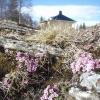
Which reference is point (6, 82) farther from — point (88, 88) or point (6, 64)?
point (88, 88)

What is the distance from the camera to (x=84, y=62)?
3857mm

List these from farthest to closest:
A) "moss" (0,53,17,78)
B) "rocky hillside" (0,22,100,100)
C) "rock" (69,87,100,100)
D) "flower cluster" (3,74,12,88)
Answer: "moss" (0,53,17,78) < "flower cluster" (3,74,12,88) < "rocky hillside" (0,22,100,100) < "rock" (69,87,100,100)

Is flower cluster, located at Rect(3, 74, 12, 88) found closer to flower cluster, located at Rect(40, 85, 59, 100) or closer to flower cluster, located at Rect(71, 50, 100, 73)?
flower cluster, located at Rect(40, 85, 59, 100)

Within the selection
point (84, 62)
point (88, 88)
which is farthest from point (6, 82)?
point (88, 88)

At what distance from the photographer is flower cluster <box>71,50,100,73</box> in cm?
364

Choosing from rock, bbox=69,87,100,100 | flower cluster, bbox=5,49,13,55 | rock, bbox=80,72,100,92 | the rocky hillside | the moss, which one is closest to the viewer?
rock, bbox=69,87,100,100

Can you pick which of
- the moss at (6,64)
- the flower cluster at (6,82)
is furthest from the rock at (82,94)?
the moss at (6,64)

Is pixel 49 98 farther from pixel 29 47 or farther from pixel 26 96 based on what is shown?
pixel 29 47

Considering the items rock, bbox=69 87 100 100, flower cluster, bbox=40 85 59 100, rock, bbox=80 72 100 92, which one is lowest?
flower cluster, bbox=40 85 59 100

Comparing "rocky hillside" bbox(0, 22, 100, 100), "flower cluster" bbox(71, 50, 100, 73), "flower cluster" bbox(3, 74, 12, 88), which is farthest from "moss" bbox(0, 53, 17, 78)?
"flower cluster" bbox(71, 50, 100, 73)

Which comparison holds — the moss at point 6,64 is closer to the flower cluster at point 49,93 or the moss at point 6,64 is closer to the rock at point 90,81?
the flower cluster at point 49,93

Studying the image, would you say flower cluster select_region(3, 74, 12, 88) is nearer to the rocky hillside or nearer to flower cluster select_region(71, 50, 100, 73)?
the rocky hillside

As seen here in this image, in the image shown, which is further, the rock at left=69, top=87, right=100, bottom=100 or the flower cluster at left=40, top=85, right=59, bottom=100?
the flower cluster at left=40, top=85, right=59, bottom=100

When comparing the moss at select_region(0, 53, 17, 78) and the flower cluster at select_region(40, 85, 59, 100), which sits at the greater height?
the moss at select_region(0, 53, 17, 78)
